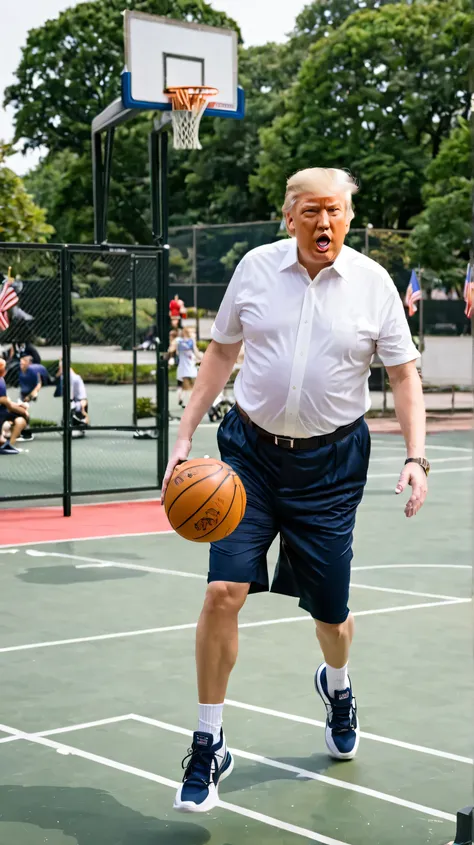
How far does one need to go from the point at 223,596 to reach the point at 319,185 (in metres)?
1.60

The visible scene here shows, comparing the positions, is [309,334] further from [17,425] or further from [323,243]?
[17,425]

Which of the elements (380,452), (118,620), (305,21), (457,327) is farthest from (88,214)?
(118,620)

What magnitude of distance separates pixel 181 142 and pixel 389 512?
15.5 feet

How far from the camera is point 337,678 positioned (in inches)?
218

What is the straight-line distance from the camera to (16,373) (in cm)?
2339

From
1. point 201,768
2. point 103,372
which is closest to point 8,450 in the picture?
point 103,372

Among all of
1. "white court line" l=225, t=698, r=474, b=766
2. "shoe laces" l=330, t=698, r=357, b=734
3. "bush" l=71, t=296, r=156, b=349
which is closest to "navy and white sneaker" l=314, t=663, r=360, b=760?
"shoe laces" l=330, t=698, r=357, b=734

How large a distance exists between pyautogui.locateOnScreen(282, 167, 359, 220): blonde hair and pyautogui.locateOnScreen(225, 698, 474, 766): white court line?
2378 mm

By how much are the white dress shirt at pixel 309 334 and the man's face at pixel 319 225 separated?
0.07 metres

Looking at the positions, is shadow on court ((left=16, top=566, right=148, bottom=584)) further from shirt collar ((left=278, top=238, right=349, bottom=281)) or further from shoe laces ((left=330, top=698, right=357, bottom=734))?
shirt collar ((left=278, top=238, right=349, bottom=281))

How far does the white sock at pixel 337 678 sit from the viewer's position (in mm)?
5539

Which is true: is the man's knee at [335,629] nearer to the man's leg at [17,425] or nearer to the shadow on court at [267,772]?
the shadow on court at [267,772]

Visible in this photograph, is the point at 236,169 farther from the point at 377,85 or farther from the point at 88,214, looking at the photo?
the point at 377,85

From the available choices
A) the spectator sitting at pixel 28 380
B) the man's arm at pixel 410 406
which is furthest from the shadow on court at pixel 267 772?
the spectator sitting at pixel 28 380
